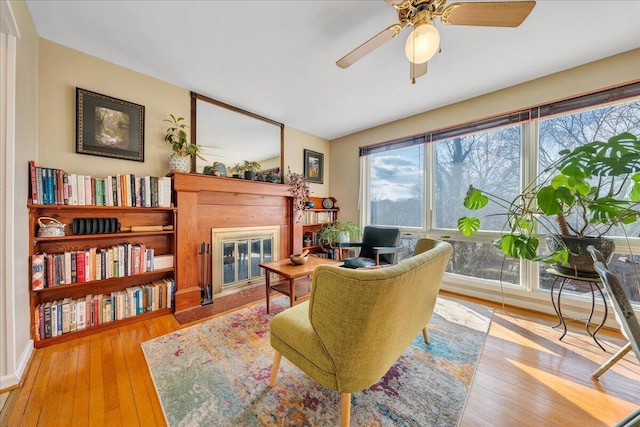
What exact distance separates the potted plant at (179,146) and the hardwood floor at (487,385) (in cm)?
160

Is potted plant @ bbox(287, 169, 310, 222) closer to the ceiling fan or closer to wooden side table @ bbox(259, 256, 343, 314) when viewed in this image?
wooden side table @ bbox(259, 256, 343, 314)

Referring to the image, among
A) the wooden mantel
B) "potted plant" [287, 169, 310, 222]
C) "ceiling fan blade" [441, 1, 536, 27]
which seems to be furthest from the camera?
"potted plant" [287, 169, 310, 222]

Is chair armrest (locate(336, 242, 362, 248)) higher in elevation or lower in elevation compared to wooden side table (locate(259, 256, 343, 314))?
higher

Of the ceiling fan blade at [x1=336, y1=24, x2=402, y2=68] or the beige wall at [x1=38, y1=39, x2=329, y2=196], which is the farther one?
the beige wall at [x1=38, y1=39, x2=329, y2=196]

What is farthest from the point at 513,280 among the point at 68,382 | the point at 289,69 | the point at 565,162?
the point at 68,382

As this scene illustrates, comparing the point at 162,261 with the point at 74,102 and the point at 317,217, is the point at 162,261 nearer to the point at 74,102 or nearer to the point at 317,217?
the point at 74,102

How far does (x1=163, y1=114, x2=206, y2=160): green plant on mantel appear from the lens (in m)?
2.31

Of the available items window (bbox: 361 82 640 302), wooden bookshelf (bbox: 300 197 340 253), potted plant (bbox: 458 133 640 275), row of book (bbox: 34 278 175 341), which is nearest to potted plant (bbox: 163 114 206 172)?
row of book (bbox: 34 278 175 341)

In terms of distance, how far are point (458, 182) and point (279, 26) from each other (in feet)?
8.78

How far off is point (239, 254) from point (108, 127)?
185 centimetres

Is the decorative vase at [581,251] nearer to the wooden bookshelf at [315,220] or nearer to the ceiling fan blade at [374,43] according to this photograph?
the ceiling fan blade at [374,43]

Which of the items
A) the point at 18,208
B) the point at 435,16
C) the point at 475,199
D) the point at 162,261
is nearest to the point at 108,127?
the point at 18,208

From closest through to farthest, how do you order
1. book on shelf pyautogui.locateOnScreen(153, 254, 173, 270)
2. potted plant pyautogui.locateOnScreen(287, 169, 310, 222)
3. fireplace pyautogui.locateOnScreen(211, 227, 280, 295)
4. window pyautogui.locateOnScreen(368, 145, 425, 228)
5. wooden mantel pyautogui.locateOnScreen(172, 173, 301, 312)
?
book on shelf pyautogui.locateOnScreen(153, 254, 173, 270) < wooden mantel pyautogui.locateOnScreen(172, 173, 301, 312) < fireplace pyautogui.locateOnScreen(211, 227, 280, 295) < window pyautogui.locateOnScreen(368, 145, 425, 228) < potted plant pyautogui.locateOnScreen(287, 169, 310, 222)

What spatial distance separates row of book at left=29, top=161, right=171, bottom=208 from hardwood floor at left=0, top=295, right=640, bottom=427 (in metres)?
1.14
